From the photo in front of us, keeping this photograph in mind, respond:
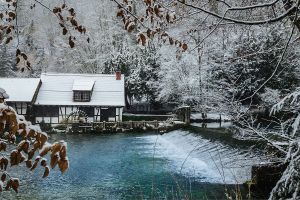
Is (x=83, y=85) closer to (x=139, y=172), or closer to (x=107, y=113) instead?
(x=107, y=113)

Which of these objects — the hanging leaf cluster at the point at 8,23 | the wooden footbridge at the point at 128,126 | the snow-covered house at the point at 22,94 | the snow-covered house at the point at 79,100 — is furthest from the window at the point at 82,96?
the hanging leaf cluster at the point at 8,23

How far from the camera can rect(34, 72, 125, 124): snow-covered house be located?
34.5m

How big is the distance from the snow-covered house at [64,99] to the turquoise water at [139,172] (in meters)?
11.3

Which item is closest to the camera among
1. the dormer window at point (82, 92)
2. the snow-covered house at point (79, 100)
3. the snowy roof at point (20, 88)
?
the snowy roof at point (20, 88)

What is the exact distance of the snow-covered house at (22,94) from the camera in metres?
33.2

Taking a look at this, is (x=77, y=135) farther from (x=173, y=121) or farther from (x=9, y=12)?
(x=9, y=12)

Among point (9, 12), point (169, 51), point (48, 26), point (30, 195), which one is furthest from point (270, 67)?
point (48, 26)

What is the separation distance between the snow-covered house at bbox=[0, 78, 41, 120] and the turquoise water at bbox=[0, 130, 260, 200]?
1177 cm

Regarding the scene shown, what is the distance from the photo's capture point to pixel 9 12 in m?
3.07

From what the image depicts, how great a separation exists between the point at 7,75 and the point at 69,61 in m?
9.36

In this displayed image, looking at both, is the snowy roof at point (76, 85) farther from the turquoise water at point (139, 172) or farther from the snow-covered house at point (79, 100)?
the turquoise water at point (139, 172)

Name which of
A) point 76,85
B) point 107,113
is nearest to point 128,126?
point 107,113

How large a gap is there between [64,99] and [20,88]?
158 inches

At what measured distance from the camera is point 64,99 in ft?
116
